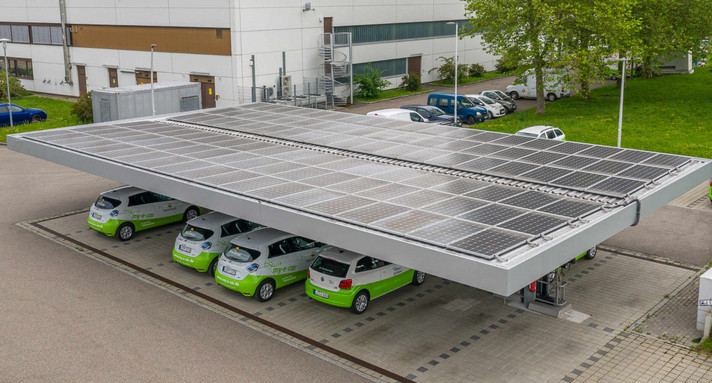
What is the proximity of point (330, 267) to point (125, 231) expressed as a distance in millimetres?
8177

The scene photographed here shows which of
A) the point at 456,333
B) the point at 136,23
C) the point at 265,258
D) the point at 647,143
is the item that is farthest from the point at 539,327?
the point at 136,23

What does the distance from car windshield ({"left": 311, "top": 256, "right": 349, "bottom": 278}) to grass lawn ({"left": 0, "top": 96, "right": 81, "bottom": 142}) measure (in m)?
24.5

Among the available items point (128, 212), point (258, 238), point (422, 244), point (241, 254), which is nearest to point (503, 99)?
point (128, 212)

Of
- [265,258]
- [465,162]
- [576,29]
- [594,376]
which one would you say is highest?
[576,29]

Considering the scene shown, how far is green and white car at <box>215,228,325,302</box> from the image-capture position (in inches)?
647

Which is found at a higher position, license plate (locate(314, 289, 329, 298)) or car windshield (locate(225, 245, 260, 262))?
car windshield (locate(225, 245, 260, 262))

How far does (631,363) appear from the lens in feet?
44.5

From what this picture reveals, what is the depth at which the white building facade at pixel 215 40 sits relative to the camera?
1566 inches

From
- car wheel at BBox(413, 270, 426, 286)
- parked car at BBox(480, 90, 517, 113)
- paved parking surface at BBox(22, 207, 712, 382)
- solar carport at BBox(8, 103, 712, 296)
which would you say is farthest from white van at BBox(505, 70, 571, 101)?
car wheel at BBox(413, 270, 426, 286)

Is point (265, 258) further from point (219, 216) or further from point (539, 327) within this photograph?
point (539, 327)

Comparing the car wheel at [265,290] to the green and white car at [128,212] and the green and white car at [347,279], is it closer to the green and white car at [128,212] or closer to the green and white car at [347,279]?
the green and white car at [347,279]

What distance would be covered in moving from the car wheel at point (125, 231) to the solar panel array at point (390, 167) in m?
2.43

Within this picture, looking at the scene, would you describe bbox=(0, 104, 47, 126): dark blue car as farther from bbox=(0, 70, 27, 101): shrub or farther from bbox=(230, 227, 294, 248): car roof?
bbox=(230, 227, 294, 248): car roof

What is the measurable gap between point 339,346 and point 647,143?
880 inches
